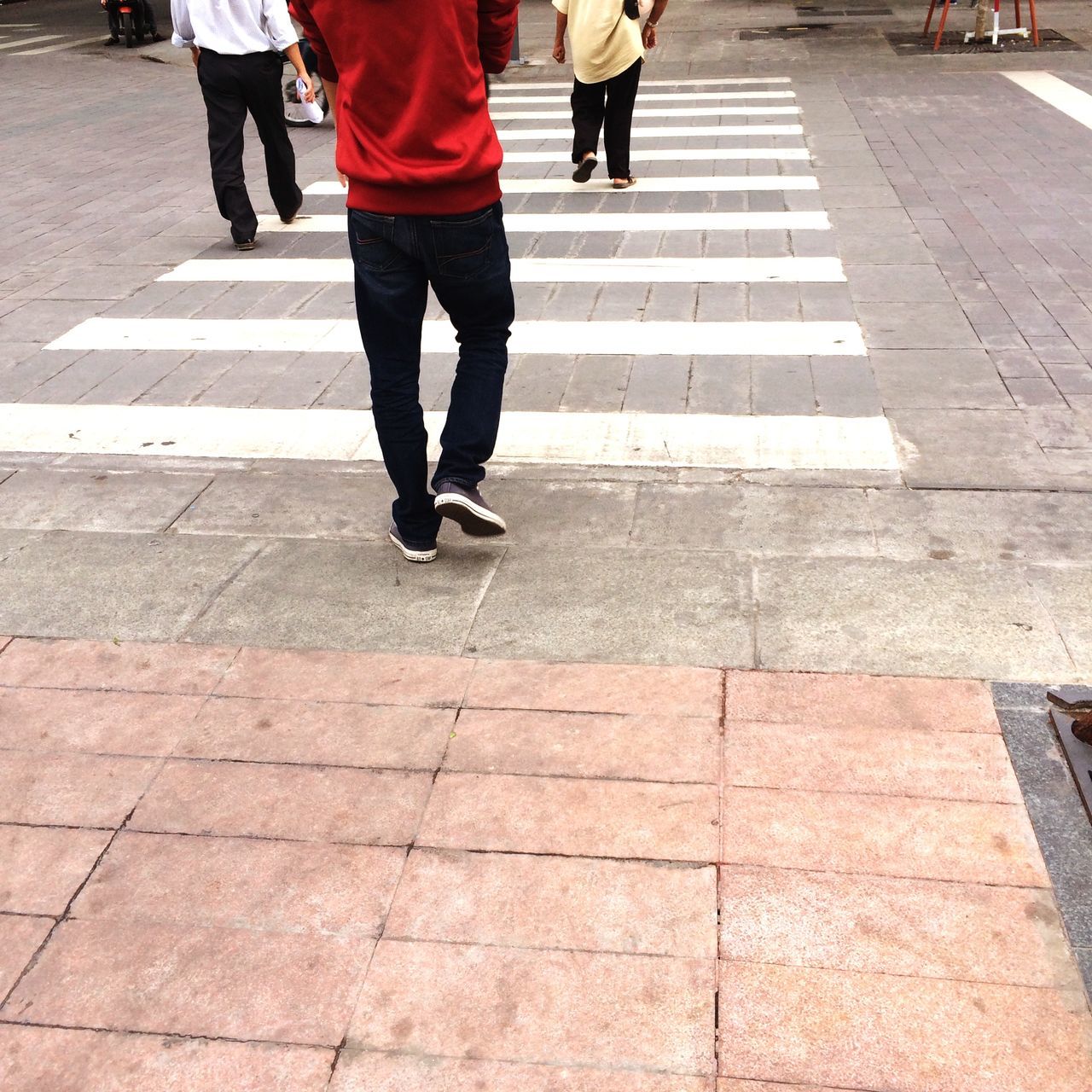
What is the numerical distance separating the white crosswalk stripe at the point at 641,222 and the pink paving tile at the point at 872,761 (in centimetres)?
542

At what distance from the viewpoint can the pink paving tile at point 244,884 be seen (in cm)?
247

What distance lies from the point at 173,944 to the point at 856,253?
589 centimetres

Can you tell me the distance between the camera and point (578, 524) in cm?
410

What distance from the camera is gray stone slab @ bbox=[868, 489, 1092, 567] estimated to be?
12.4ft

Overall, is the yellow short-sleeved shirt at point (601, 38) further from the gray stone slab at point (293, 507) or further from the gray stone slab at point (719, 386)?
the gray stone slab at point (293, 507)

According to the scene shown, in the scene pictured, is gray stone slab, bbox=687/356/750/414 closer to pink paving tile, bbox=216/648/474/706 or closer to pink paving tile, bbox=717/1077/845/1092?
pink paving tile, bbox=216/648/474/706

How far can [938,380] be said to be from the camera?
17.1 feet

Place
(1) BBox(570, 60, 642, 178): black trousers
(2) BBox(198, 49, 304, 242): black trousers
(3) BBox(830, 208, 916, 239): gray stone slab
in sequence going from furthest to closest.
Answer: (1) BBox(570, 60, 642, 178): black trousers, (3) BBox(830, 208, 916, 239): gray stone slab, (2) BBox(198, 49, 304, 242): black trousers

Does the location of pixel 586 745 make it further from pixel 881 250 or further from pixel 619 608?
pixel 881 250

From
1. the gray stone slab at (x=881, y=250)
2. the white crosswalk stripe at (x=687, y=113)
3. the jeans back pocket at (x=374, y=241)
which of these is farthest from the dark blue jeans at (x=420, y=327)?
the white crosswalk stripe at (x=687, y=113)

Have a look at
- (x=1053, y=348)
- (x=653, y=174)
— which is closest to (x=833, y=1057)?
(x=1053, y=348)

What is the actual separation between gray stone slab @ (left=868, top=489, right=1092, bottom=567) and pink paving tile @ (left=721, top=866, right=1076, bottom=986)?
1511 mm

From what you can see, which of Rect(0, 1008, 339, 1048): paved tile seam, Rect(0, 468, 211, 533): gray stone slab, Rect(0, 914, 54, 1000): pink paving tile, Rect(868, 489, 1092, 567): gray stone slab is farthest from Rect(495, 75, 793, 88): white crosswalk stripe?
Rect(0, 1008, 339, 1048): paved tile seam

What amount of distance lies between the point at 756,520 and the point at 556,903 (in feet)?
6.31
